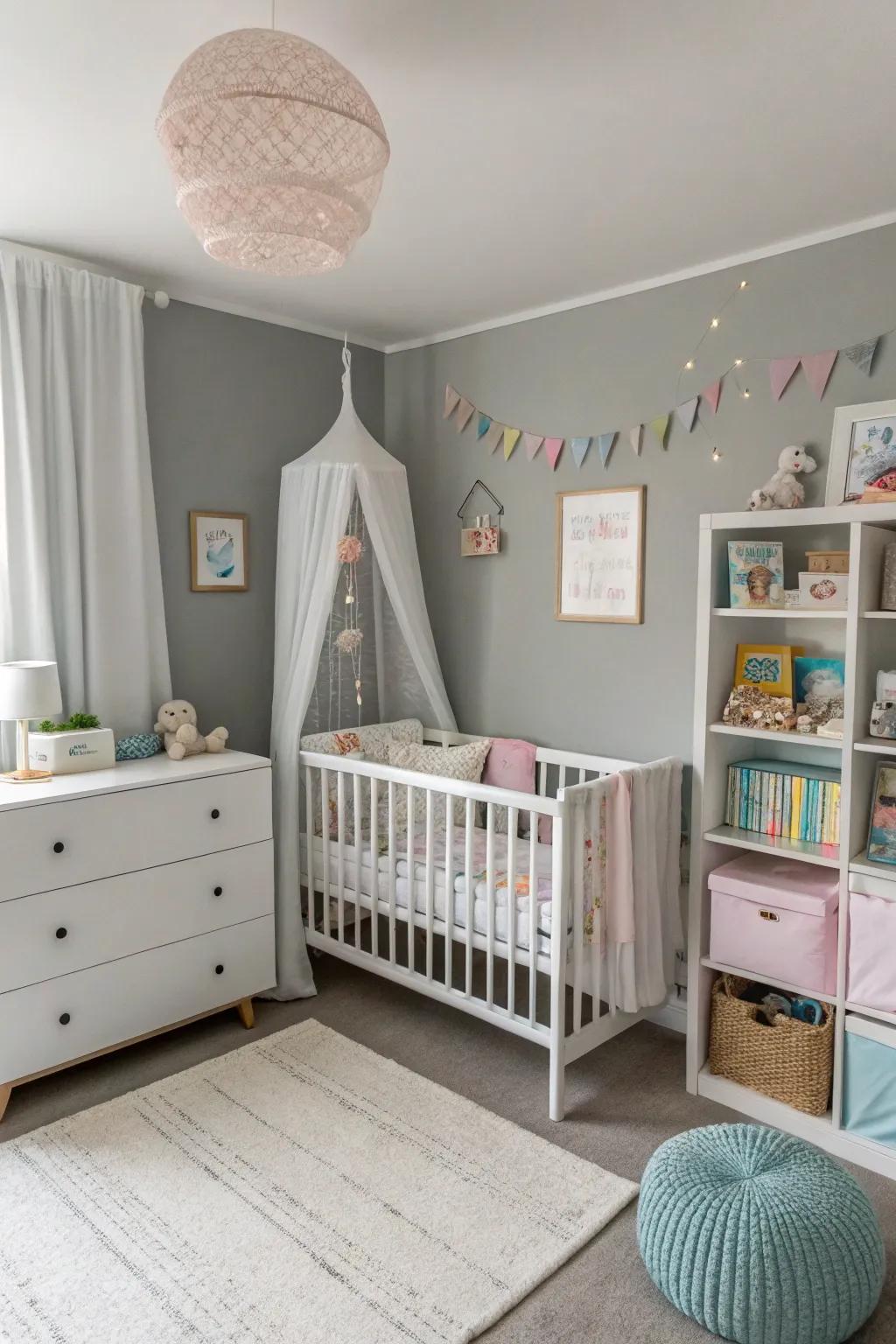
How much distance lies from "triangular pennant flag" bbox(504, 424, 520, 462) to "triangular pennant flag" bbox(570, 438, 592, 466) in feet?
0.91

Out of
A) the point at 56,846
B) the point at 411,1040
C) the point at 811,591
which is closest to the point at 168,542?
the point at 56,846

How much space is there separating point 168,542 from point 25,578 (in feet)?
1.93

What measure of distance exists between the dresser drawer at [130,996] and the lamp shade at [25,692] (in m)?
0.79

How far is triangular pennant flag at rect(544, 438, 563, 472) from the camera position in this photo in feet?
11.6

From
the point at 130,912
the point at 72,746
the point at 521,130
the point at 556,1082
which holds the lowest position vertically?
the point at 556,1082

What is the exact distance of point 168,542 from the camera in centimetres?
350

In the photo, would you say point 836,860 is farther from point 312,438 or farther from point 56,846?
point 312,438

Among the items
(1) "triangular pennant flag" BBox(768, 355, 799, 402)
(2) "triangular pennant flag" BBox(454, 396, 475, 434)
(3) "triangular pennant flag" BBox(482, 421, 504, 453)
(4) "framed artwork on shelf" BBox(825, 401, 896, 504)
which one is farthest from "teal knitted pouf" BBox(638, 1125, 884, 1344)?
(2) "triangular pennant flag" BBox(454, 396, 475, 434)

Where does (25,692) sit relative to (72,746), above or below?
above

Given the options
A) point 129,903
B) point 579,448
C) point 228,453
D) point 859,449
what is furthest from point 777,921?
point 228,453

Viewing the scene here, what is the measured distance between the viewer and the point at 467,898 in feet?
9.61

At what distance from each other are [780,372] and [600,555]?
88 centimetres

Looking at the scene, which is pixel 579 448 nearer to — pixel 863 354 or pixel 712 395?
pixel 712 395

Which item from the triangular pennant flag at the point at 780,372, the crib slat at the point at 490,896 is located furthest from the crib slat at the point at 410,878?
the triangular pennant flag at the point at 780,372
